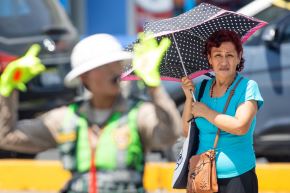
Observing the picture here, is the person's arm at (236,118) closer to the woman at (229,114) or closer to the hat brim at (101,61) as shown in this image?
the woman at (229,114)

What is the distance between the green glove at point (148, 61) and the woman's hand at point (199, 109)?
32 cm

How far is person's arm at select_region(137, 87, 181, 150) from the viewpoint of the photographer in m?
3.65

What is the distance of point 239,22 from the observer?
13.6 ft

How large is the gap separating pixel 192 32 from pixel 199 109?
40 centimetres

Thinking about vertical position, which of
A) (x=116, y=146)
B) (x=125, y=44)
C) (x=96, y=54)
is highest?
(x=125, y=44)

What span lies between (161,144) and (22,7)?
5.89 m

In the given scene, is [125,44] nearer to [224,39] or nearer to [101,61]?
[224,39]

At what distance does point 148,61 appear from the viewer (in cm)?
363

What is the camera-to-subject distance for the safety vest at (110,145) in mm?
3688

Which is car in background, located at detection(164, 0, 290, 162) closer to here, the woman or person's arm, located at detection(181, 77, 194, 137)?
person's arm, located at detection(181, 77, 194, 137)

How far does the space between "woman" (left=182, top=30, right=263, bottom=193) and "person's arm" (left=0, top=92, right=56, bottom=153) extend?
2.17 feet

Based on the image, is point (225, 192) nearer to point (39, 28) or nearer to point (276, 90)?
point (276, 90)

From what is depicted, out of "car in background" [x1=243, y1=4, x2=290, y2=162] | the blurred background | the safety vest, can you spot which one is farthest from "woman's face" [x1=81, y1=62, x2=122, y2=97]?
"car in background" [x1=243, y1=4, x2=290, y2=162]

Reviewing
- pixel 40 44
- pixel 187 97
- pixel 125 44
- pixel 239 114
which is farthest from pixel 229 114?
pixel 40 44
